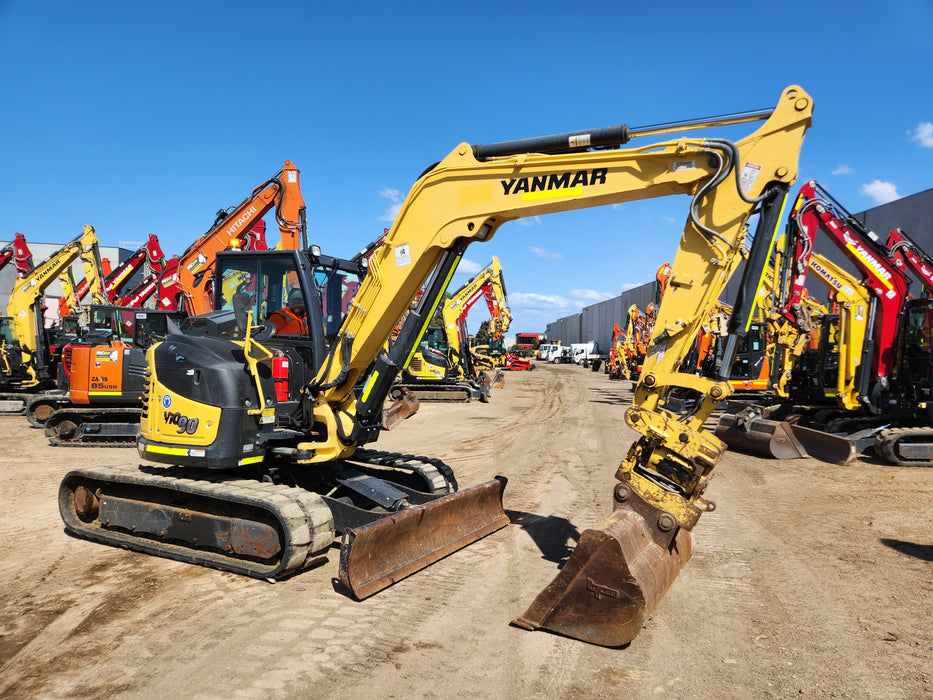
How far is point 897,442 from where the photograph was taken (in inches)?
412

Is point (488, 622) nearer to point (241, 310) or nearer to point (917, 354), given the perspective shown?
point (241, 310)

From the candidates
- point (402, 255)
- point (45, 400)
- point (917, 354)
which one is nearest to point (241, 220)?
point (45, 400)

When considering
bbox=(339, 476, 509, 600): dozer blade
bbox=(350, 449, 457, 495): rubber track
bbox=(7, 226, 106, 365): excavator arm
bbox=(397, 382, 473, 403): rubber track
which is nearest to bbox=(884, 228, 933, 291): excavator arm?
bbox=(339, 476, 509, 600): dozer blade

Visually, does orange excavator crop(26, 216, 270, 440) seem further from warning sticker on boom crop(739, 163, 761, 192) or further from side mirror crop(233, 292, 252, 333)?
warning sticker on boom crop(739, 163, 761, 192)

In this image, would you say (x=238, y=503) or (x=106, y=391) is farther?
(x=106, y=391)

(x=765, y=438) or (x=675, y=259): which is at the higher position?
(x=675, y=259)

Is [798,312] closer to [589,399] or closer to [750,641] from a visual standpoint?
[589,399]

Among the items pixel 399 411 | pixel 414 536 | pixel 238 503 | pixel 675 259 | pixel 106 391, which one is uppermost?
pixel 675 259

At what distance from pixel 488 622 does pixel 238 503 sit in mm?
2402

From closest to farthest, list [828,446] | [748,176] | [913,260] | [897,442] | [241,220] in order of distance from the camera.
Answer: [748,176]
[897,442]
[828,446]
[913,260]
[241,220]

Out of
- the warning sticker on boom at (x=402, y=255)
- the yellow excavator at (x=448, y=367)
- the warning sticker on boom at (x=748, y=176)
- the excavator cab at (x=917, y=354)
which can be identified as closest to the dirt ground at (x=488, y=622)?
the warning sticker on boom at (x=402, y=255)

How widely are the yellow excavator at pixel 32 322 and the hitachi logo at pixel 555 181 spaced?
49.5ft

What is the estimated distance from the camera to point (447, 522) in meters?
5.70

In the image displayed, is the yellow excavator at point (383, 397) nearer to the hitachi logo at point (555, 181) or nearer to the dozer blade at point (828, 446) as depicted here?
the hitachi logo at point (555, 181)
